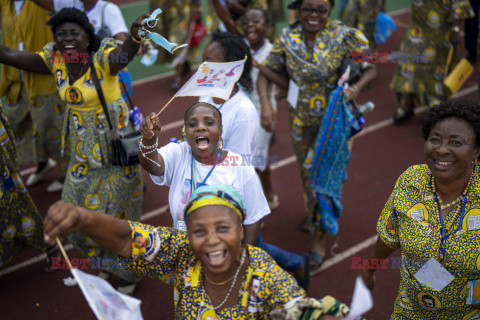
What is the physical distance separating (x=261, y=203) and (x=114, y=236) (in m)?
1.36

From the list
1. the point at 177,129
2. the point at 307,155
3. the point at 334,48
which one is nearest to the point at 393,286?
the point at 307,155

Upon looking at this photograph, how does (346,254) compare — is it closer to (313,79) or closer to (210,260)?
(313,79)

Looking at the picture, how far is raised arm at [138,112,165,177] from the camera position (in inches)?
135

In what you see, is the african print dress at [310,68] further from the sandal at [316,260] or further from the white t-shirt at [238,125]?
the white t-shirt at [238,125]

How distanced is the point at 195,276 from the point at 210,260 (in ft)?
0.69

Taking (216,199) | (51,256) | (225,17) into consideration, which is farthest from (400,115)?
(216,199)

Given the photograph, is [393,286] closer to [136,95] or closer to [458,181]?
[458,181]

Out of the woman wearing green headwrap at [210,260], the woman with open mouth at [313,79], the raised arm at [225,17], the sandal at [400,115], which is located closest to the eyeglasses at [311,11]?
the woman with open mouth at [313,79]

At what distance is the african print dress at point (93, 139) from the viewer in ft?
14.9

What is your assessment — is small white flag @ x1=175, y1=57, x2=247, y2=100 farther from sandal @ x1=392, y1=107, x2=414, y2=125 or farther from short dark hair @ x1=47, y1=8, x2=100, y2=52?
sandal @ x1=392, y1=107, x2=414, y2=125

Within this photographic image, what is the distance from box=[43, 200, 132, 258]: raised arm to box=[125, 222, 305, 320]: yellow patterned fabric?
6 centimetres

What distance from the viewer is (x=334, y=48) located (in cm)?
476

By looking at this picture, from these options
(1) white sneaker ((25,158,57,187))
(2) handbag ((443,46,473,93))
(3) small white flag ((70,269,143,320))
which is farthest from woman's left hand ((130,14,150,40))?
(2) handbag ((443,46,473,93))

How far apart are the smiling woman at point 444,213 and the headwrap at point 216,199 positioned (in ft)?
3.54
